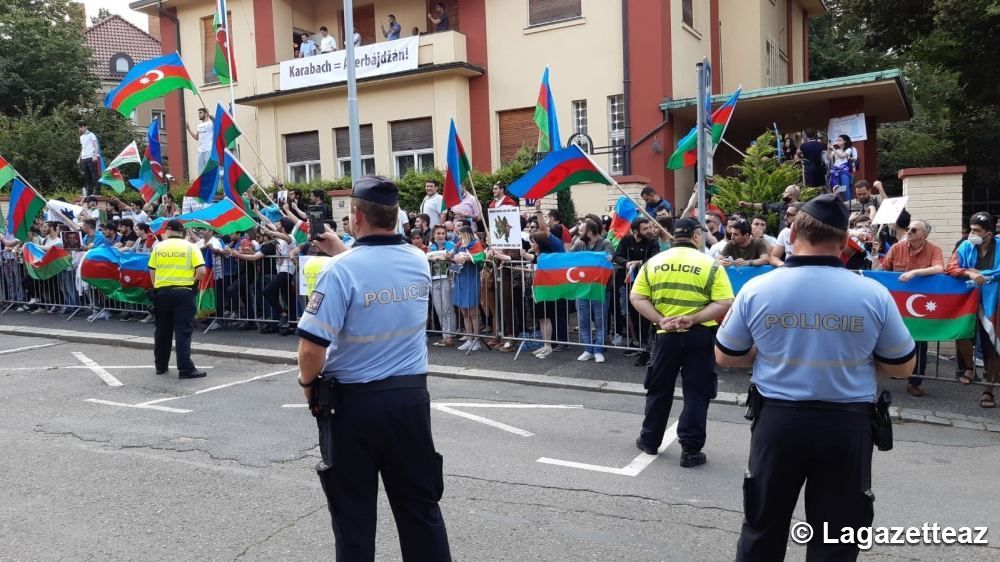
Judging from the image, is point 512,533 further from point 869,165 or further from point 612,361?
point 869,165

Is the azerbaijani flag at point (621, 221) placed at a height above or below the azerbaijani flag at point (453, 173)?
below

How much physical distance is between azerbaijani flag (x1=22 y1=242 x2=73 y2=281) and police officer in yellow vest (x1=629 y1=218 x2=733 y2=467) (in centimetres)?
1308

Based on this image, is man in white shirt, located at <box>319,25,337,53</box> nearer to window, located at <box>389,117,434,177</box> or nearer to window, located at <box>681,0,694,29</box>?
window, located at <box>389,117,434,177</box>

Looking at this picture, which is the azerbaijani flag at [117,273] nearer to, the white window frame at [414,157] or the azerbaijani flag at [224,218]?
the azerbaijani flag at [224,218]

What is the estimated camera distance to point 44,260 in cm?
1581

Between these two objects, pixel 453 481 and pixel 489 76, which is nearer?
pixel 453 481

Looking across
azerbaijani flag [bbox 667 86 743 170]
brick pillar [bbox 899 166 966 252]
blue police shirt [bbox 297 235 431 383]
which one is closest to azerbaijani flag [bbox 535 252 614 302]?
azerbaijani flag [bbox 667 86 743 170]

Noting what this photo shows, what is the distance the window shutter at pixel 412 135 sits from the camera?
2144cm

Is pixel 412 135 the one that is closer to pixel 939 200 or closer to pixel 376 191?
pixel 939 200

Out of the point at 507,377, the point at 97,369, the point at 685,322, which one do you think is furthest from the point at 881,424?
the point at 97,369

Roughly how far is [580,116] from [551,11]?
2546mm

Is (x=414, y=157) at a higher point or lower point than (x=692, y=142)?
higher

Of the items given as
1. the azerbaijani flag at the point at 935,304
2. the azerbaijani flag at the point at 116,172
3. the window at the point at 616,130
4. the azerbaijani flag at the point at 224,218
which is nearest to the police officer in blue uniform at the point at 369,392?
the azerbaijani flag at the point at 935,304

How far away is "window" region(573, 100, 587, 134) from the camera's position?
19.4 m
